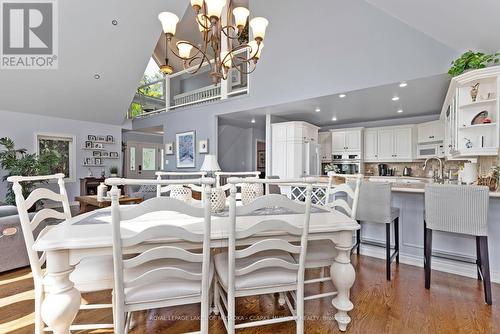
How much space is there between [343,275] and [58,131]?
7919 millimetres

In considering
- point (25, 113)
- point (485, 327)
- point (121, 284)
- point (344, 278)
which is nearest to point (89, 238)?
point (121, 284)

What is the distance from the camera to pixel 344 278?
1.65 meters

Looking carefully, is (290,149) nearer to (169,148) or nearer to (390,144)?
(390,144)

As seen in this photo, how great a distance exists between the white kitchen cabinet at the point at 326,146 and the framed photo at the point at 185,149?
353 centimetres

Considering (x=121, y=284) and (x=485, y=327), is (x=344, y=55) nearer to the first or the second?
(x=485, y=327)

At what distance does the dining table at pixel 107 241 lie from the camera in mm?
1208

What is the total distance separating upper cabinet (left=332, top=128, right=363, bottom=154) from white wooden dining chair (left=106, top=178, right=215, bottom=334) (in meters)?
5.97

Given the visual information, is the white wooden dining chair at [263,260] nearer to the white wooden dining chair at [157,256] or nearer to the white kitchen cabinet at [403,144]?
the white wooden dining chair at [157,256]

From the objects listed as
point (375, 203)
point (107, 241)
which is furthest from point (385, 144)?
point (107, 241)

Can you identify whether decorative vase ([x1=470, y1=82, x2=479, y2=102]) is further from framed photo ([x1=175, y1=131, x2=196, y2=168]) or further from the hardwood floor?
framed photo ([x1=175, y1=131, x2=196, y2=168])

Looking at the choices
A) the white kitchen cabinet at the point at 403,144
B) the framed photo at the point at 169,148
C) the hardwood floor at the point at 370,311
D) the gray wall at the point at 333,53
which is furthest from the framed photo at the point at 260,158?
the hardwood floor at the point at 370,311

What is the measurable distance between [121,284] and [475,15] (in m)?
3.87

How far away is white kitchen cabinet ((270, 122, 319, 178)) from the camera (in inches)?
211

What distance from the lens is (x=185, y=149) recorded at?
660cm
